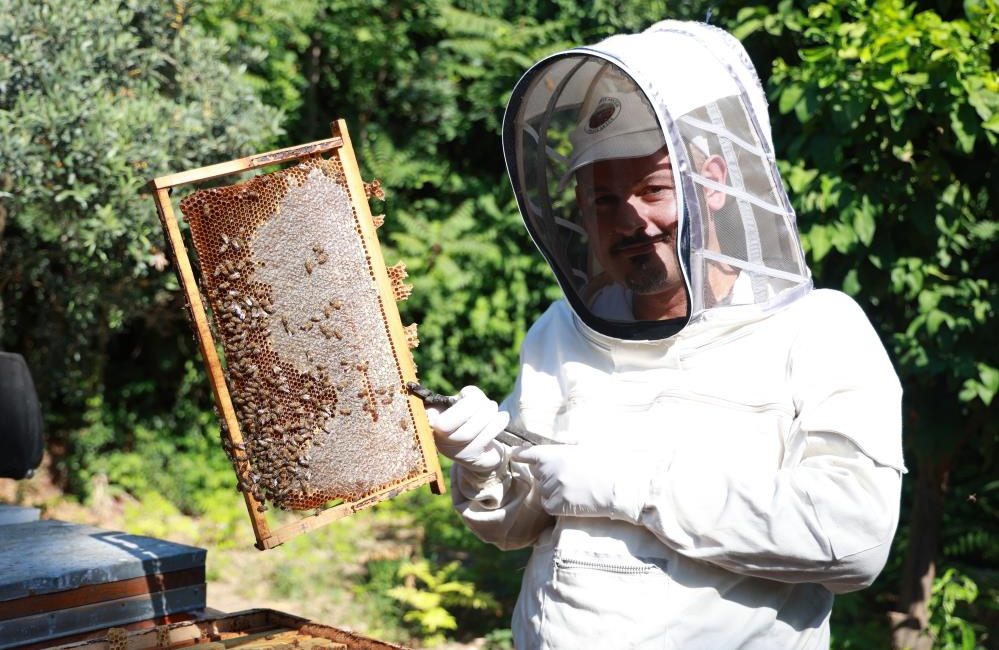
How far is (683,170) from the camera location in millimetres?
2176

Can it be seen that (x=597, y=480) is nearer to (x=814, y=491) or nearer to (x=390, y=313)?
(x=814, y=491)

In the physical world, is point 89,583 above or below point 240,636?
above

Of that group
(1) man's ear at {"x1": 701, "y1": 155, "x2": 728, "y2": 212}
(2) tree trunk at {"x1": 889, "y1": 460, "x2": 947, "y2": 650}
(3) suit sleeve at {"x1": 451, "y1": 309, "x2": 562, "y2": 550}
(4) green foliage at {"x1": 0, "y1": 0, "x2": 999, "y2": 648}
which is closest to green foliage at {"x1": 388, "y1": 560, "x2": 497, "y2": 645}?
(4) green foliage at {"x1": 0, "y1": 0, "x2": 999, "y2": 648}

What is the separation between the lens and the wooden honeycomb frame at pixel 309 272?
6.88 feet

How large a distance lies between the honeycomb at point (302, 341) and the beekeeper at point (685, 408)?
0.57 ft

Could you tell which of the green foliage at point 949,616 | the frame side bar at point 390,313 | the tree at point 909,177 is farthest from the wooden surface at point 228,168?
the green foliage at point 949,616

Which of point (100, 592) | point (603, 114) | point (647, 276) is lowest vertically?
point (100, 592)

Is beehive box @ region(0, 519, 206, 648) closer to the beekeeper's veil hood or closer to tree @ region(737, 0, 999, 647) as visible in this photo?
the beekeeper's veil hood

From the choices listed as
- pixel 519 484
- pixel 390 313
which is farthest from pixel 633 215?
pixel 519 484

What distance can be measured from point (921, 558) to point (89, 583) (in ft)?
12.5

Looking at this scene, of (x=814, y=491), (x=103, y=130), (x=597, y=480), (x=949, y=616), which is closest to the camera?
(x=814, y=491)

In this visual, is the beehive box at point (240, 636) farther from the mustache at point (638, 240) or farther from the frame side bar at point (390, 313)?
the mustache at point (638, 240)

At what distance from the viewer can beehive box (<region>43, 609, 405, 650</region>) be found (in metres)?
2.22

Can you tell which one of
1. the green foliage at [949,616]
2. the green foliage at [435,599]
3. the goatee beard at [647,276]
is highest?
the goatee beard at [647,276]
